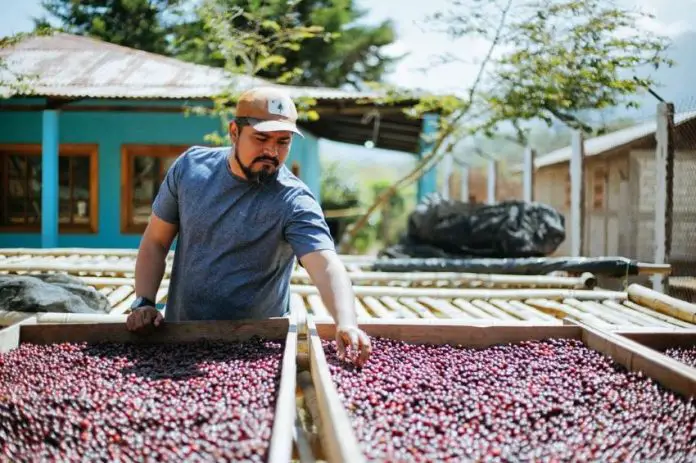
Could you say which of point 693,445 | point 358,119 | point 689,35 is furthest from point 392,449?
point 358,119

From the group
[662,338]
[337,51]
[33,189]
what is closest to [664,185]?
[662,338]

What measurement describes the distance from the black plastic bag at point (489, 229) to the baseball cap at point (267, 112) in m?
5.50

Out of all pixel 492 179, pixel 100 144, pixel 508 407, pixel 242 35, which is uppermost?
pixel 242 35

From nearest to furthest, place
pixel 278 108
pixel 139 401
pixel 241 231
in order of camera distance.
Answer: pixel 139 401
pixel 278 108
pixel 241 231

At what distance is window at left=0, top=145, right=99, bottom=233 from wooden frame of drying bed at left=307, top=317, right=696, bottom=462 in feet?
28.3

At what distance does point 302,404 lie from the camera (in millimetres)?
1901

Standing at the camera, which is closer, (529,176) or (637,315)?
(637,315)

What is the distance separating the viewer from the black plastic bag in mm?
7273

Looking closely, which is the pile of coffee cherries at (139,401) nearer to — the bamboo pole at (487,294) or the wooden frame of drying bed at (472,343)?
the wooden frame of drying bed at (472,343)

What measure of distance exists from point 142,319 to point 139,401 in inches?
22.9

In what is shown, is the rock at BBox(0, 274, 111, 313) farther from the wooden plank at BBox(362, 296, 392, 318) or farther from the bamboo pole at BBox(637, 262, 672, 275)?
the bamboo pole at BBox(637, 262, 672, 275)

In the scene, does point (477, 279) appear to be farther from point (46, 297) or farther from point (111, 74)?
point (111, 74)

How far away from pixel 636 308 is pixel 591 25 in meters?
4.11

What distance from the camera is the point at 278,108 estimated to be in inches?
85.6
